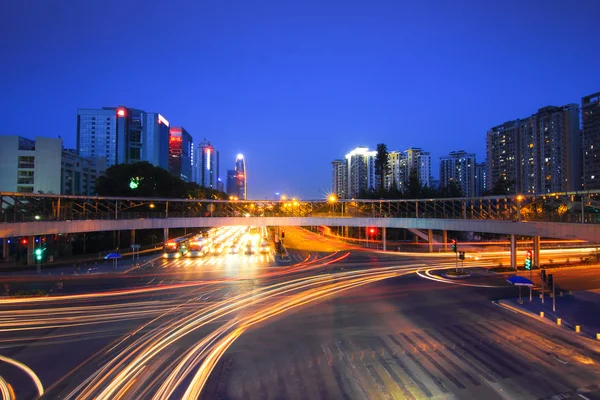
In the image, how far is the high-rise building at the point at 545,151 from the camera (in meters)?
127

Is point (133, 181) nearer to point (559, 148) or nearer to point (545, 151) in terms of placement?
point (559, 148)

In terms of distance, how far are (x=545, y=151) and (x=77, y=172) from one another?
159m

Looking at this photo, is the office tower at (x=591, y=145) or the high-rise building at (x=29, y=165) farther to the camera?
the office tower at (x=591, y=145)

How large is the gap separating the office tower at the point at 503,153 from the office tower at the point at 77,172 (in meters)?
149

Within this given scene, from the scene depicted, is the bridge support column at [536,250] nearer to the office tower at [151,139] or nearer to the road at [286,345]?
the road at [286,345]

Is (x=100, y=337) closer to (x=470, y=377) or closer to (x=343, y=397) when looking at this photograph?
(x=343, y=397)

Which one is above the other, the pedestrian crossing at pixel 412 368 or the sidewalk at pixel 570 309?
the sidewalk at pixel 570 309

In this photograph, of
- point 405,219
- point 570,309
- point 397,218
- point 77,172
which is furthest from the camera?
point 77,172

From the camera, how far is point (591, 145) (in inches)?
4683

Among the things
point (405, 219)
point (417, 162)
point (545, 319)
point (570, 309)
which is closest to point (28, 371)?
point (545, 319)

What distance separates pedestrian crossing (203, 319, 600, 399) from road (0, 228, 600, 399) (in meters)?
0.05

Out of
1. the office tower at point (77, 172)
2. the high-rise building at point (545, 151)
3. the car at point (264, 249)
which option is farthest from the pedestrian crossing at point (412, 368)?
the high-rise building at point (545, 151)

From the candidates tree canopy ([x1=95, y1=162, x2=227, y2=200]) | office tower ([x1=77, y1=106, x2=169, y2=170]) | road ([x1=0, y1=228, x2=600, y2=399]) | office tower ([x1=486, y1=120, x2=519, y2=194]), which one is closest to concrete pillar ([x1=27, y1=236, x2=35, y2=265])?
road ([x1=0, y1=228, x2=600, y2=399])

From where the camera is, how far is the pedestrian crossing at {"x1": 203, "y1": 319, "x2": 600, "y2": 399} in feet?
39.1
